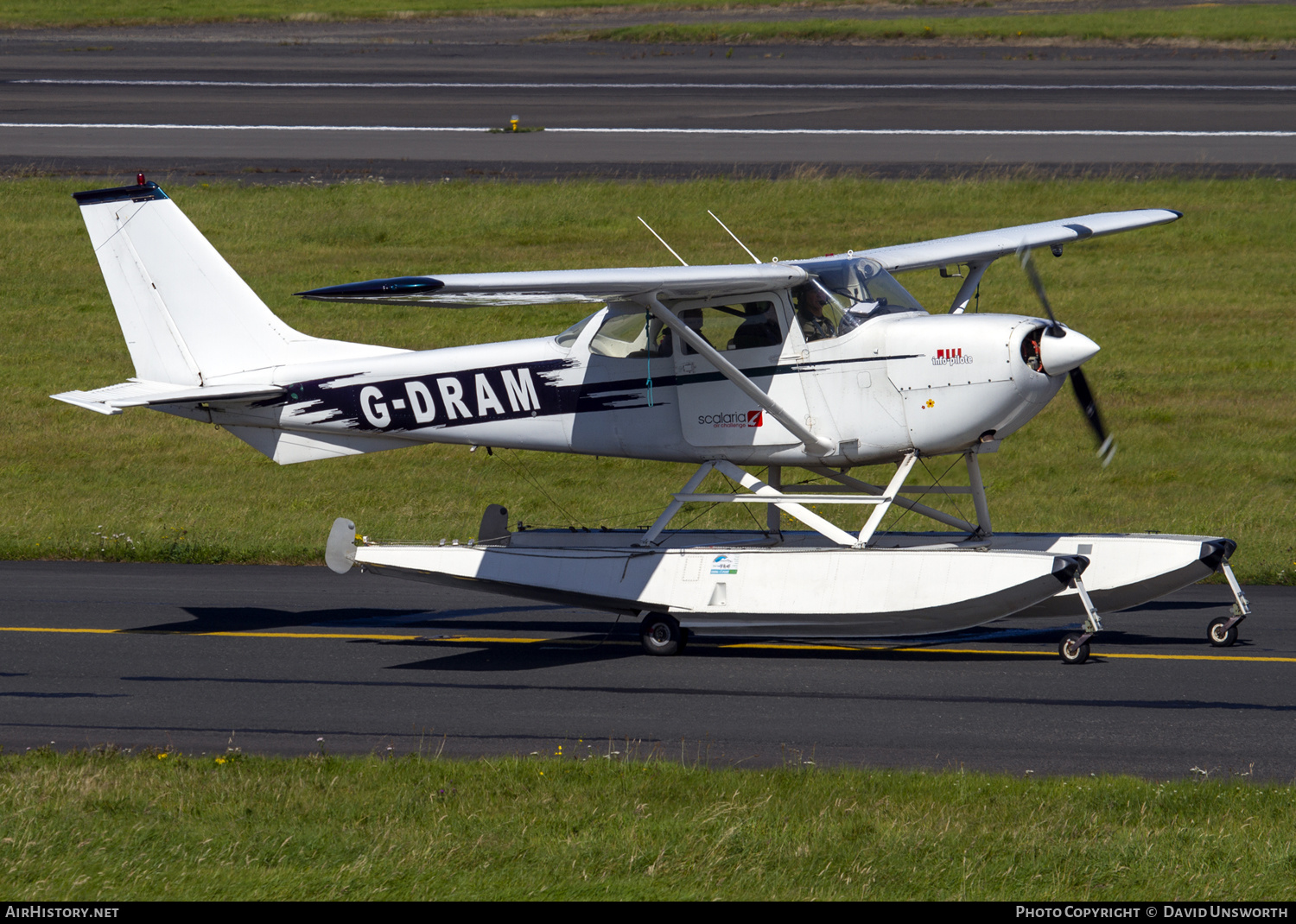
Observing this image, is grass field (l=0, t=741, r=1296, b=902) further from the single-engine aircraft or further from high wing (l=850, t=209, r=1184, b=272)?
high wing (l=850, t=209, r=1184, b=272)

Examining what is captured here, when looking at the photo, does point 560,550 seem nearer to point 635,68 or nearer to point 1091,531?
point 1091,531

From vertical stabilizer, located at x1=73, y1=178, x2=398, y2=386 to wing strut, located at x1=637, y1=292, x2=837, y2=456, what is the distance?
308 cm

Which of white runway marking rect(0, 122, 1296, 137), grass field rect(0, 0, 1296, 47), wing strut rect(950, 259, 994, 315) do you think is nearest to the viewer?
wing strut rect(950, 259, 994, 315)

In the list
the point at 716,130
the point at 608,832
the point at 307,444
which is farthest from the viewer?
the point at 716,130

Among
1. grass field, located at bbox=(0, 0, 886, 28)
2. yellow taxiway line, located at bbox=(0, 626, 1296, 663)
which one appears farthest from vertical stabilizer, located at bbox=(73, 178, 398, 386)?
grass field, located at bbox=(0, 0, 886, 28)

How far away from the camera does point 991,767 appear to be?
8.09 m

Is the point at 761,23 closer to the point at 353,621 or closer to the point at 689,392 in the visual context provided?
the point at 689,392

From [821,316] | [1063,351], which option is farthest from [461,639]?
[1063,351]

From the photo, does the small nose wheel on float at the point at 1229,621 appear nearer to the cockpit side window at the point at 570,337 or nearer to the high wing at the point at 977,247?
the high wing at the point at 977,247

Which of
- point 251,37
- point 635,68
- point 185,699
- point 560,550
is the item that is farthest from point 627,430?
point 251,37

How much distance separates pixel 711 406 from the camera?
11672 millimetres

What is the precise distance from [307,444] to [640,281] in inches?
142

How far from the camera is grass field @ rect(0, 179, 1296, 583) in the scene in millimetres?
16391

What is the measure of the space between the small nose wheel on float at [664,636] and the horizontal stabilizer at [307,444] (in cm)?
271
